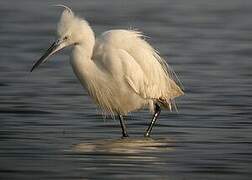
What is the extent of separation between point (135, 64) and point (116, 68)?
0.29m

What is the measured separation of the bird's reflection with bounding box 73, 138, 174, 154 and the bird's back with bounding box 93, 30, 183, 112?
3.00 feet

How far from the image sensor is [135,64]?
1373 centimetres

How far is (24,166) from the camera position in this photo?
10.9 m

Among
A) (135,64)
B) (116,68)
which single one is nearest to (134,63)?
(135,64)

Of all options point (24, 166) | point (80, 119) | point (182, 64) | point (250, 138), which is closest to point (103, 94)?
point (80, 119)

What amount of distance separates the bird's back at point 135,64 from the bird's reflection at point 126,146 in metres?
0.91

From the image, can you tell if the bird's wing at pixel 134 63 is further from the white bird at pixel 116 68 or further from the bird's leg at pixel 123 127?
the bird's leg at pixel 123 127

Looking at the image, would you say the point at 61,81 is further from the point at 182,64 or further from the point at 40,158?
the point at 40,158

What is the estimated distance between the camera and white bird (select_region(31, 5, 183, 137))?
13383mm

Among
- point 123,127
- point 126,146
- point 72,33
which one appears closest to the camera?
point 126,146

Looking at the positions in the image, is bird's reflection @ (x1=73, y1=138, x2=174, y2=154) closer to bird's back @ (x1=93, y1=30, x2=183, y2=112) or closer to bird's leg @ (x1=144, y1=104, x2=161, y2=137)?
bird's leg @ (x1=144, y1=104, x2=161, y2=137)

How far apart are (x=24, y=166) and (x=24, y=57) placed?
8229mm

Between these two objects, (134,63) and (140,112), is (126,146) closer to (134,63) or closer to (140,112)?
(134,63)

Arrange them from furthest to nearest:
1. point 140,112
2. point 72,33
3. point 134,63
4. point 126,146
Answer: point 140,112, point 134,63, point 72,33, point 126,146
